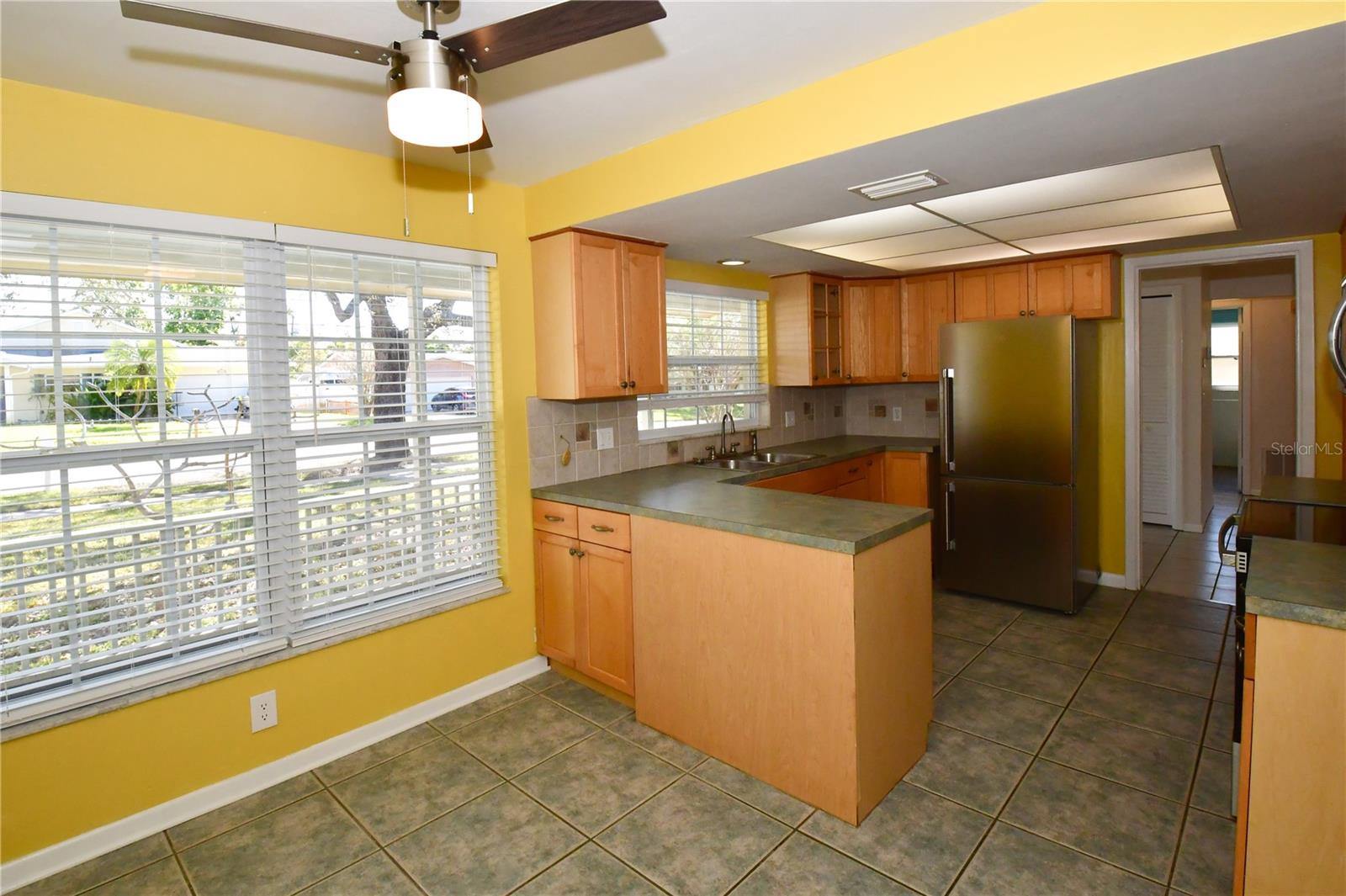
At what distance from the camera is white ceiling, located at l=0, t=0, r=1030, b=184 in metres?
1.73

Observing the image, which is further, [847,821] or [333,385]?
[333,385]

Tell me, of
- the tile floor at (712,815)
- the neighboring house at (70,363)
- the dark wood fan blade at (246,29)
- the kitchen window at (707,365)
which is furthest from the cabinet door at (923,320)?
the neighboring house at (70,363)

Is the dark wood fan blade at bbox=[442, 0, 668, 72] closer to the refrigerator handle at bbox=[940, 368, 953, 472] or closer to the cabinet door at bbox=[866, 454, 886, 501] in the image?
the refrigerator handle at bbox=[940, 368, 953, 472]

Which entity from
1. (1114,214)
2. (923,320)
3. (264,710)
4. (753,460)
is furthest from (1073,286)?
(264,710)

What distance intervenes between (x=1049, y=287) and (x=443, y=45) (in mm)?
4000

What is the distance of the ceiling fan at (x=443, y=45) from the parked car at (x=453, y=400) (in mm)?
1604

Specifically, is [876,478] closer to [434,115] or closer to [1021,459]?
[1021,459]

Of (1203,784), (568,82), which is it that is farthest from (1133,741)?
(568,82)

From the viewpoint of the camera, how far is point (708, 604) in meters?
2.52

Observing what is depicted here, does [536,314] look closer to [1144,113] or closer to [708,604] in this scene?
[708,604]

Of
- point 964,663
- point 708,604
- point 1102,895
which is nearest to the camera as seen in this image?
point 1102,895

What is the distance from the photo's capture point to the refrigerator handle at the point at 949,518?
14.1 feet

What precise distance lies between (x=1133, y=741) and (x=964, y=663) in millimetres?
804

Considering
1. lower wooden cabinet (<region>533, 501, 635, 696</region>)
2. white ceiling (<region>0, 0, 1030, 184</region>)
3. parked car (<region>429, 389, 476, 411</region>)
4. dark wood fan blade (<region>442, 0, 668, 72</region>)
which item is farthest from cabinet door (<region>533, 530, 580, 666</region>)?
dark wood fan blade (<region>442, 0, 668, 72</region>)
